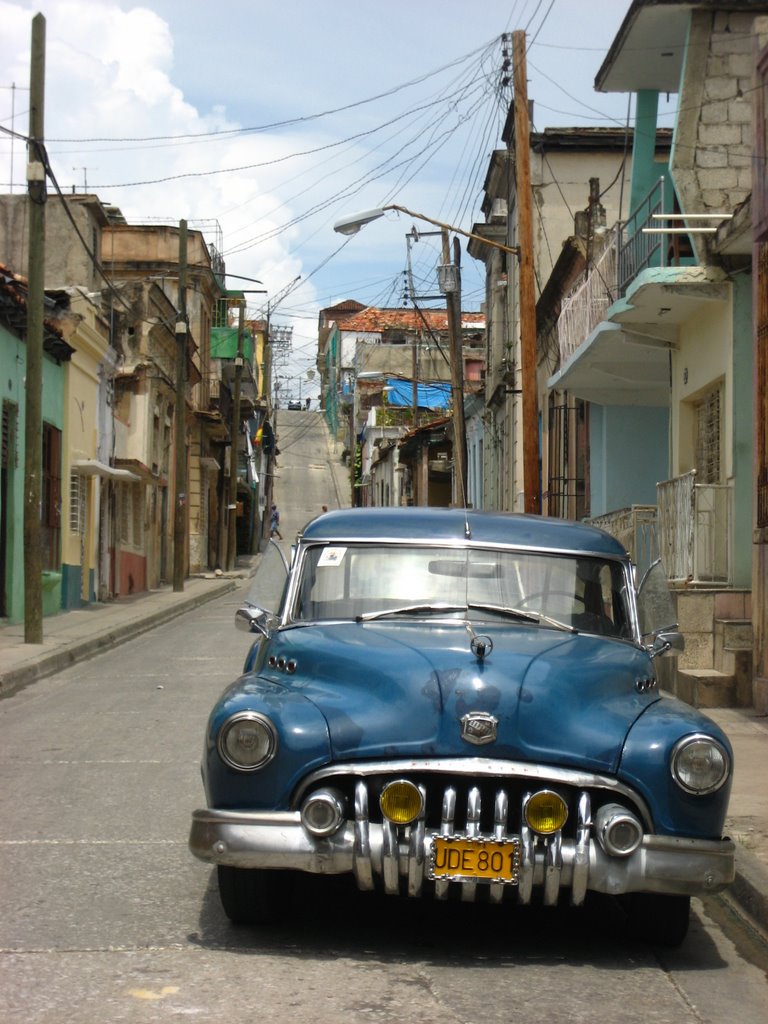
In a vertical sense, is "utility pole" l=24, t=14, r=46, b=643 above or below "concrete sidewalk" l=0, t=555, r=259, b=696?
above

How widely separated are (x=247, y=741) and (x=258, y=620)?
4.30 ft

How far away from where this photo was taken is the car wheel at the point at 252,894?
18.0ft

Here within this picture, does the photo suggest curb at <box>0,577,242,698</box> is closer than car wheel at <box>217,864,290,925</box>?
No

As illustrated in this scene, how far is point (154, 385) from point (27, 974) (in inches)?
1293

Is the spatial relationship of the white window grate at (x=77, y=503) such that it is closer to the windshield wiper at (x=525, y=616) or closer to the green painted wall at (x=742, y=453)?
the green painted wall at (x=742, y=453)

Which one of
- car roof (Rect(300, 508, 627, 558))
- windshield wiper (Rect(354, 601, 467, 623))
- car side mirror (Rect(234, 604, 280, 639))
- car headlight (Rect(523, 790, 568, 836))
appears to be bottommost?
car headlight (Rect(523, 790, 568, 836))

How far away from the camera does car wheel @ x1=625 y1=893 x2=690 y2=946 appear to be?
218 inches

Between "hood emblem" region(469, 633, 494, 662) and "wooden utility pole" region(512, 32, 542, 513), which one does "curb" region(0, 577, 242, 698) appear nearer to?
"wooden utility pole" region(512, 32, 542, 513)

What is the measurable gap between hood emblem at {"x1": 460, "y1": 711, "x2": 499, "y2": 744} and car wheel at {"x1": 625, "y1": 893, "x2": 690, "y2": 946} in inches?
35.6

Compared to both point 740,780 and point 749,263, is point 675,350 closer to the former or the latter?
point 749,263

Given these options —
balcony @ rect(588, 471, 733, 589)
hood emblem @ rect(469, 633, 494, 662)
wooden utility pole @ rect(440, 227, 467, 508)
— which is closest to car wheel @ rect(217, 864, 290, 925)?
hood emblem @ rect(469, 633, 494, 662)

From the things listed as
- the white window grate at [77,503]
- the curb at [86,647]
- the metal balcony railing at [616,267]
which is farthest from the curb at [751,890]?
the white window grate at [77,503]

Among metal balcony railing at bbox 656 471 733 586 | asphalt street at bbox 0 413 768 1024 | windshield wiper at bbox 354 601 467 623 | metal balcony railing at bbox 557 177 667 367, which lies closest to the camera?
asphalt street at bbox 0 413 768 1024

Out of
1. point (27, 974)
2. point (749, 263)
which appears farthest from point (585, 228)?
point (27, 974)
